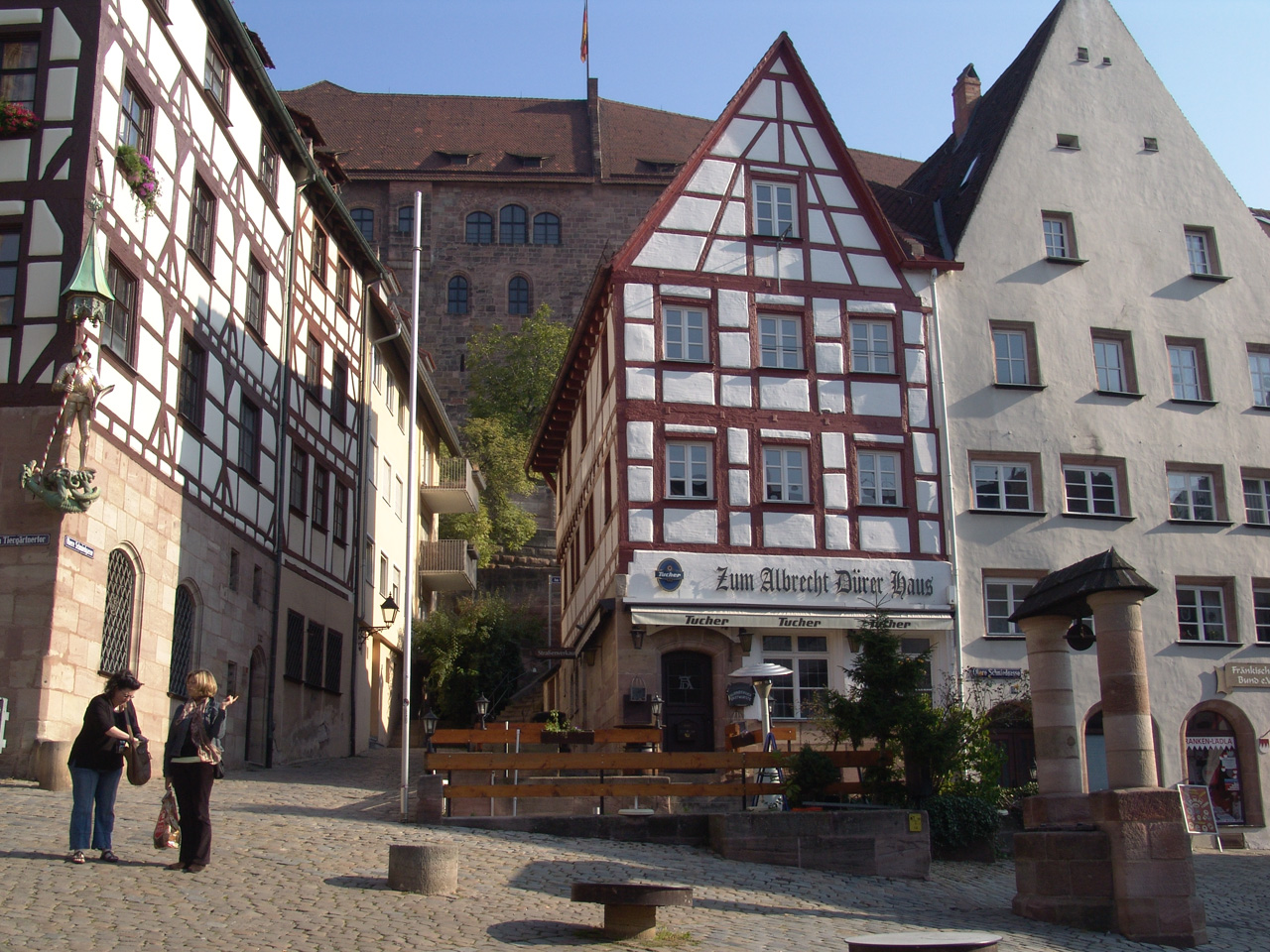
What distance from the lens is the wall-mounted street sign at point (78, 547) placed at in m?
17.8

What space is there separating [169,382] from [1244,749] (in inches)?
776

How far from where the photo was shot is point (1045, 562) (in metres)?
26.2

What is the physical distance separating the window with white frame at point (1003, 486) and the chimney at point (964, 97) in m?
10.8

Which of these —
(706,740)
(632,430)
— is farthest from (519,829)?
(632,430)

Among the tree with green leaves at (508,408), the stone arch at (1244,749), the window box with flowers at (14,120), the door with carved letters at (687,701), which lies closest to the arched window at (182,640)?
the window box with flowers at (14,120)

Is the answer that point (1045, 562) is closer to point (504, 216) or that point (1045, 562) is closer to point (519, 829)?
point (519, 829)

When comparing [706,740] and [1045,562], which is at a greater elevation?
[1045,562]

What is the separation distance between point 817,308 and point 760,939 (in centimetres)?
1730

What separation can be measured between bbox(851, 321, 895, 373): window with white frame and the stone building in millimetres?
1089

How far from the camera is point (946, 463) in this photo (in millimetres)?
26359

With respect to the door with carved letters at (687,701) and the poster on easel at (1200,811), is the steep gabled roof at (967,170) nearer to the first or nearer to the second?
the door with carved letters at (687,701)

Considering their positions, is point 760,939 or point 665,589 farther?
point 665,589

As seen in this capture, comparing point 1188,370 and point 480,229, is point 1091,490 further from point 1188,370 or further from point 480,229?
point 480,229

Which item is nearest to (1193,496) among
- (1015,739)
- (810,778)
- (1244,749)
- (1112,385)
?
(1112,385)
